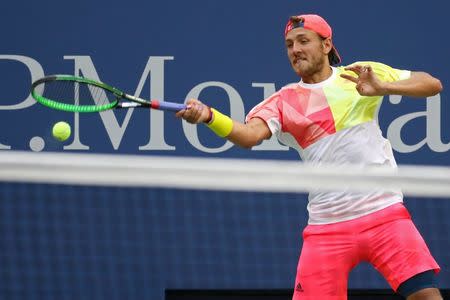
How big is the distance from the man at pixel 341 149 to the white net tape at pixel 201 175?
0.52 ft

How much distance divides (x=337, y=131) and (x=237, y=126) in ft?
1.47

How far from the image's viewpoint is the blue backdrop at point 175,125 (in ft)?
24.0

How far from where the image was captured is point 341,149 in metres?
5.86

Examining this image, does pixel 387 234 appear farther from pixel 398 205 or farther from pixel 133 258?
pixel 133 258

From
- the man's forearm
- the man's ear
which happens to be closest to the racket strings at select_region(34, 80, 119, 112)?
the man's ear

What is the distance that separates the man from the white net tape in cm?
16

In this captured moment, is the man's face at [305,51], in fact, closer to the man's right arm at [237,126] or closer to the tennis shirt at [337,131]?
the tennis shirt at [337,131]

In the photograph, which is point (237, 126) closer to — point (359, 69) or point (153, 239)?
point (359, 69)

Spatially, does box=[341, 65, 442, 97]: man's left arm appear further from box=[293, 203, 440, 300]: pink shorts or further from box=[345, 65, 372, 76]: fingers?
box=[293, 203, 440, 300]: pink shorts

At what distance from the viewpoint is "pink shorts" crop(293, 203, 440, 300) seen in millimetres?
5723

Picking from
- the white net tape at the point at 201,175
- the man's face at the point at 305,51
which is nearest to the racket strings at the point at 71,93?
the white net tape at the point at 201,175

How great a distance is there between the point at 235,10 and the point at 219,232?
46.8 inches

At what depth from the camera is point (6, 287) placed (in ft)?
23.4

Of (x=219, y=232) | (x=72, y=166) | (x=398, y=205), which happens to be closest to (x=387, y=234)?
(x=398, y=205)
